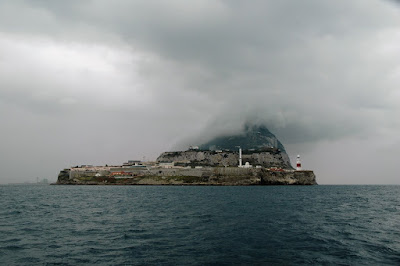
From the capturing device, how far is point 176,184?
189 meters

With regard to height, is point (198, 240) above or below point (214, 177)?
above

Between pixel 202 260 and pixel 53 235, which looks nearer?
pixel 202 260

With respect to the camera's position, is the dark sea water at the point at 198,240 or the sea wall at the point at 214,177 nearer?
the dark sea water at the point at 198,240

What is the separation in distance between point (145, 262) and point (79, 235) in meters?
13.0

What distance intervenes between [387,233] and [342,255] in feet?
45.9

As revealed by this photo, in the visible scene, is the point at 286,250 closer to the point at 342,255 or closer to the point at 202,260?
the point at 342,255

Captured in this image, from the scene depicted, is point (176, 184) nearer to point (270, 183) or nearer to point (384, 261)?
point (270, 183)

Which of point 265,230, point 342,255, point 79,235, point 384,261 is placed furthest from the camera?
point 265,230

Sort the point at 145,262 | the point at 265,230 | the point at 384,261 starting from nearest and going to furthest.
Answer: the point at 145,262, the point at 384,261, the point at 265,230

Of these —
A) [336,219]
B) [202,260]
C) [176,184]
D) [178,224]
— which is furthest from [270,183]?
[202,260]

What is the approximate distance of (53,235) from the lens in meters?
30.2

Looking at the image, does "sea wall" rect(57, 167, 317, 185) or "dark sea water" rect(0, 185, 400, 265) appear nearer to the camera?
"dark sea water" rect(0, 185, 400, 265)

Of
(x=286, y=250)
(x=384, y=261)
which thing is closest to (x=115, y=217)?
(x=286, y=250)

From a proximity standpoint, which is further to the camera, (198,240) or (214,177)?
(214,177)
